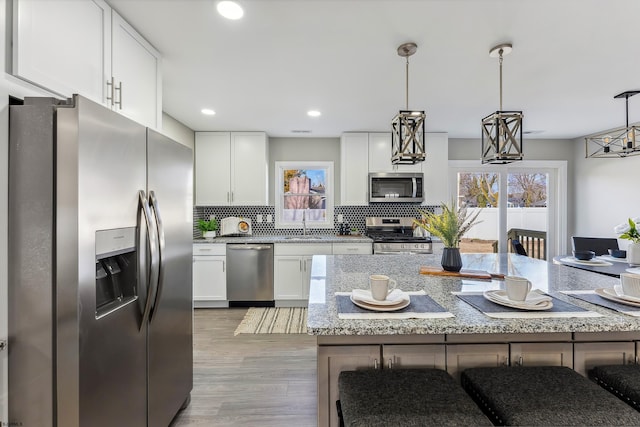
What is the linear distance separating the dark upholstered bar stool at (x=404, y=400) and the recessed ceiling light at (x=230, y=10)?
6.05ft

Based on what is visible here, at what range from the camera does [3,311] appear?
1044 mm

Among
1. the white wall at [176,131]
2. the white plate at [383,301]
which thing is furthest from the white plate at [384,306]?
the white wall at [176,131]

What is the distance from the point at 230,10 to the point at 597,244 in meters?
4.46

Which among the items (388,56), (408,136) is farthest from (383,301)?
(388,56)

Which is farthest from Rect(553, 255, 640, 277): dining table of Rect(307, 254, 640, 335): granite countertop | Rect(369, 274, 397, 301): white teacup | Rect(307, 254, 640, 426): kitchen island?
Rect(369, 274, 397, 301): white teacup

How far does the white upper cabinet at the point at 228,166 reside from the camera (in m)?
4.30

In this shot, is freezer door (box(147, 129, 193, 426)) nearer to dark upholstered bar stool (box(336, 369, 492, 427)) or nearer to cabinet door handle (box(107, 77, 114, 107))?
cabinet door handle (box(107, 77, 114, 107))

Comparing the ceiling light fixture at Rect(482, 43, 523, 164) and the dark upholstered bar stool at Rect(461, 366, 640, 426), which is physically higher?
the ceiling light fixture at Rect(482, 43, 523, 164)

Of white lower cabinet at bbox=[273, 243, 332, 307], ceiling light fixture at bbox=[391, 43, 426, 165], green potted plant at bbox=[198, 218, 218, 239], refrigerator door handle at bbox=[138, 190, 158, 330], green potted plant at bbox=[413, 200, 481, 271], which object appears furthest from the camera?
green potted plant at bbox=[198, 218, 218, 239]

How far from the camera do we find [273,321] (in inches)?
140

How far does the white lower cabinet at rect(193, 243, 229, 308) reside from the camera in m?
3.99

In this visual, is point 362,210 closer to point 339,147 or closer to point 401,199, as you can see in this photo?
point 401,199

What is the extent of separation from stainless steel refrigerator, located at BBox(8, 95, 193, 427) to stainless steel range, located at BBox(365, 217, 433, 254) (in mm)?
3083

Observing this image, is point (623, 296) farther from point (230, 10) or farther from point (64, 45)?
point (64, 45)
